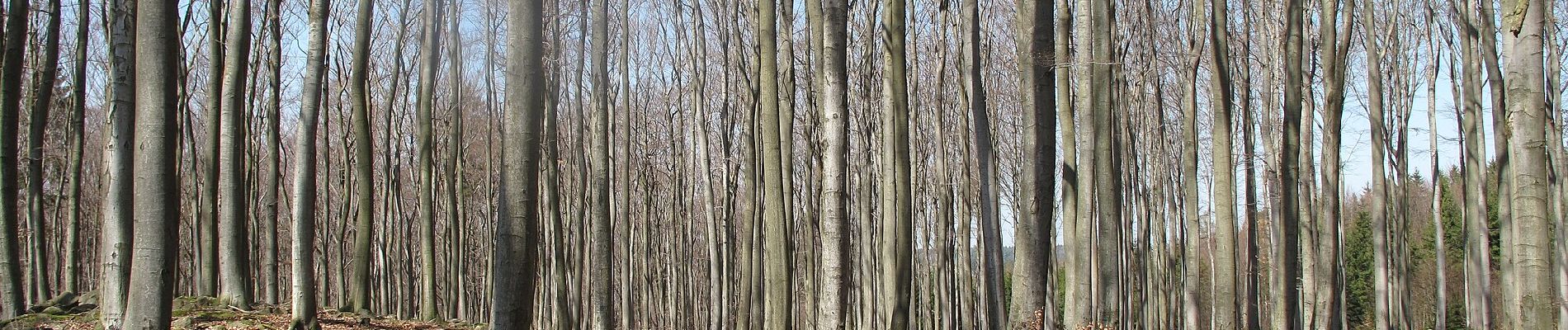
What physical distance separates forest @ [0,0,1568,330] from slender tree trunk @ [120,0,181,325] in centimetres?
2

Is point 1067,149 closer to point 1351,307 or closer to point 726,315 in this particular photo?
point 726,315

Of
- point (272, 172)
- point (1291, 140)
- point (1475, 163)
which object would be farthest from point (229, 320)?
point (1475, 163)

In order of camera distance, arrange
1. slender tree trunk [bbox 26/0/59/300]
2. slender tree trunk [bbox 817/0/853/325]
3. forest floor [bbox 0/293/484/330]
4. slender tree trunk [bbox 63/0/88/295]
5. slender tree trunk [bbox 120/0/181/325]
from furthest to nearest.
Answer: slender tree trunk [bbox 63/0/88/295] → slender tree trunk [bbox 26/0/59/300] → forest floor [bbox 0/293/484/330] → slender tree trunk [bbox 817/0/853/325] → slender tree trunk [bbox 120/0/181/325]

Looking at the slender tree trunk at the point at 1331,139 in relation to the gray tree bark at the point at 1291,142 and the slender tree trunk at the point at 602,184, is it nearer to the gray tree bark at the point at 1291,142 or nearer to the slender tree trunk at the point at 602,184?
the gray tree bark at the point at 1291,142

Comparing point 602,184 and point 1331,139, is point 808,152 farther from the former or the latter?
point 1331,139

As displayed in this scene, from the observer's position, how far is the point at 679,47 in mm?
19656

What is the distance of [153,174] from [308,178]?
2845 mm

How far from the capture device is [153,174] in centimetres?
615

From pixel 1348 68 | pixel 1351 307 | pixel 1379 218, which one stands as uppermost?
pixel 1348 68

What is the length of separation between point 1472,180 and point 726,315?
11.5 metres

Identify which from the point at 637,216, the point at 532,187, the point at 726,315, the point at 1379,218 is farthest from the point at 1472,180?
the point at 637,216

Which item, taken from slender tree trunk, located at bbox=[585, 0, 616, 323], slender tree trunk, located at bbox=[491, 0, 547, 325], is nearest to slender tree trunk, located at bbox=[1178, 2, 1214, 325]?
slender tree trunk, located at bbox=[585, 0, 616, 323]

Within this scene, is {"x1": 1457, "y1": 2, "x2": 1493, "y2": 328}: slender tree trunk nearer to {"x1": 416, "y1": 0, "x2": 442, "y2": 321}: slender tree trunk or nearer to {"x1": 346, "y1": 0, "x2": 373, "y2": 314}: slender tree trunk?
{"x1": 416, "y1": 0, "x2": 442, "y2": 321}: slender tree trunk

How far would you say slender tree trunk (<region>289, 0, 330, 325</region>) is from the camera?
28.3 ft
